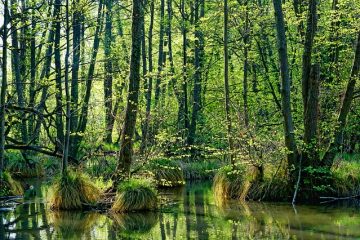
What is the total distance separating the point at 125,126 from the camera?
1355 centimetres

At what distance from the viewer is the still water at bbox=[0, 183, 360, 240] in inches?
395

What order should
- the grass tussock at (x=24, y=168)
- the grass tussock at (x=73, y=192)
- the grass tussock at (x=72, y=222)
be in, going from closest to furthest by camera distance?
the grass tussock at (x=72, y=222) → the grass tussock at (x=73, y=192) → the grass tussock at (x=24, y=168)

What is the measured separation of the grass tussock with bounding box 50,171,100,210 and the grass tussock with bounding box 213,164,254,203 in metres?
3.53

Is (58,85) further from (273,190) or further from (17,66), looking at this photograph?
(273,190)

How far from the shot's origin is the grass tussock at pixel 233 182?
48.2 feet

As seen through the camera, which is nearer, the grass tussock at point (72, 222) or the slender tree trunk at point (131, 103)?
the grass tussock at point (72, 222)

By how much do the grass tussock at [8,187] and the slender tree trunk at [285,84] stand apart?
716 centimetres

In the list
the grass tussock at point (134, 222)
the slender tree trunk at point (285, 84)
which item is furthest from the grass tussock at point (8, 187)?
the slender tree trunk at point (285, 84)

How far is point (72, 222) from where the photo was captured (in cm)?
1156

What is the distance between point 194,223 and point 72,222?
2551 millimetres

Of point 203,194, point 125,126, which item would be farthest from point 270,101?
point 125,126

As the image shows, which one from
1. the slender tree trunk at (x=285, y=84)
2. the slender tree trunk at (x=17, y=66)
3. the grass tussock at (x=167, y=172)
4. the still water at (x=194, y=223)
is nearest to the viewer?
the still water at (x=194, y=223)

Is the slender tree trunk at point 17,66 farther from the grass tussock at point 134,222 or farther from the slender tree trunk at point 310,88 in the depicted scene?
the slender tree trunk at point 310,88

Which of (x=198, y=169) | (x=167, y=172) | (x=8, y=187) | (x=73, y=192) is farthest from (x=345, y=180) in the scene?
(x=8, y=187)
